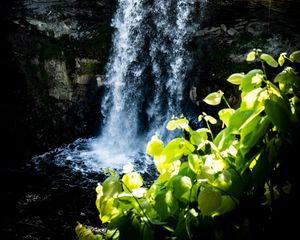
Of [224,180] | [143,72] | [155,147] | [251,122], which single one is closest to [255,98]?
[251,122]

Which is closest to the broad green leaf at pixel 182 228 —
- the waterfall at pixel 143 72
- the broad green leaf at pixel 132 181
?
the broad green leaf at pixel 132 181

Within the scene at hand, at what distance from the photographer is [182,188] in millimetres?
966

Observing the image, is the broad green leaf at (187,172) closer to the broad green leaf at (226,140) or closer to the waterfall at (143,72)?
the broad green leaf at (226,140)

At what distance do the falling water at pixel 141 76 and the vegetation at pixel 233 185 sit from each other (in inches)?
310

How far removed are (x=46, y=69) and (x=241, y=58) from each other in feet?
18.1

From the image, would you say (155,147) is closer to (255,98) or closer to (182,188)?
(182,188)

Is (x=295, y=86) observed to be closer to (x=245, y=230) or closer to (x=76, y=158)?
(x=245, y=230)

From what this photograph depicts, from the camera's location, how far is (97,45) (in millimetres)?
9672

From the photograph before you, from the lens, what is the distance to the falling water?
30.2 ft

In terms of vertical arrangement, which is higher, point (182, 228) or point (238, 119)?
point (238, 119)

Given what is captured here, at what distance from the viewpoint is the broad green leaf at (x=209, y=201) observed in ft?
2.84

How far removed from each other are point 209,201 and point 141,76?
29.4 feet

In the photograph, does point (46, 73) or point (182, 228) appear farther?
point (46, 73)

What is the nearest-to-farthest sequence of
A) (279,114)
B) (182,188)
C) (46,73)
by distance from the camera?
(279,114) < (182,188) < (46,73)
